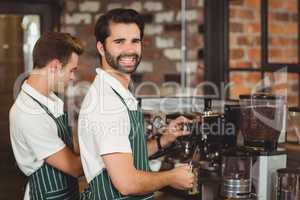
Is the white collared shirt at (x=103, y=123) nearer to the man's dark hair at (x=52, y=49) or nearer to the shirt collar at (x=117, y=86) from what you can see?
the shirt collar at (x=117, y=86)

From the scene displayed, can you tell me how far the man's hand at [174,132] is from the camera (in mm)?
2326

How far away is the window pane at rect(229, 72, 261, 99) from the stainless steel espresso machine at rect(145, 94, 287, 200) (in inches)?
26.7

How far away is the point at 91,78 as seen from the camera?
3545 millimetres

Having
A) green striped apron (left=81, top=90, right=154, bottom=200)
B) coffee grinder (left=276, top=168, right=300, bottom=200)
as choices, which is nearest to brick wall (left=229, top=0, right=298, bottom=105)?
coffee grinder (left=276, top=168, right=300, bottom=200)

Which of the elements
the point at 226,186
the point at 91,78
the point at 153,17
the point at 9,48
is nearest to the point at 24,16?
the point at 9,48

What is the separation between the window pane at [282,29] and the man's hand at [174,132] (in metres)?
1.01

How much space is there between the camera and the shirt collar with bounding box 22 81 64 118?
2215mm

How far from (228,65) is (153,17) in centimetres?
66

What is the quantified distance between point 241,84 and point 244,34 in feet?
1.06

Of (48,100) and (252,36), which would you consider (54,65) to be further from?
(252,36)

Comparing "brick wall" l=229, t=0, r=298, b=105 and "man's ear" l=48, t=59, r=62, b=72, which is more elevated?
"brick wall" l=229, t=0, r=298, b=105

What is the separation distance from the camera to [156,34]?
3.67m

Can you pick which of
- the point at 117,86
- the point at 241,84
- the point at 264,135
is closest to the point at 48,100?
the point at 117,86

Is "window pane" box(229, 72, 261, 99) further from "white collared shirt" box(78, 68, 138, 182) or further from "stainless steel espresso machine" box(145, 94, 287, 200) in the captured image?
"white collared shirt" box(78, 68, 138, 182)
